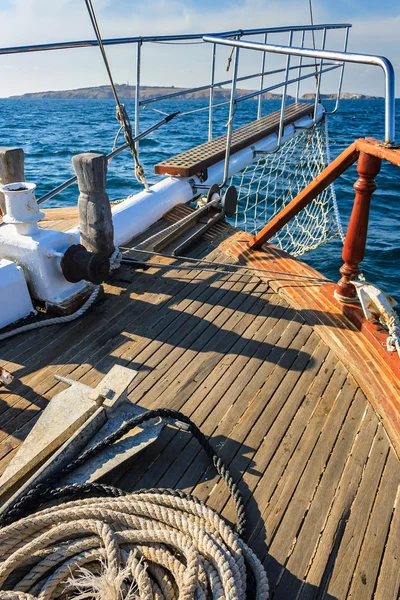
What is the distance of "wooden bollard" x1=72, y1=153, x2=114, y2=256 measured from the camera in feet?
11.4

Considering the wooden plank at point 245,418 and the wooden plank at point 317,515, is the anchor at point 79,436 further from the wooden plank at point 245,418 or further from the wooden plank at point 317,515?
the wooden plank at point 317,515

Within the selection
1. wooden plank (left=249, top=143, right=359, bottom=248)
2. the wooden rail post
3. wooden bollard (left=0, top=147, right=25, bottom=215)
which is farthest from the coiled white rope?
wooden bollard (left=0, top=147, right=25, bottom=215)

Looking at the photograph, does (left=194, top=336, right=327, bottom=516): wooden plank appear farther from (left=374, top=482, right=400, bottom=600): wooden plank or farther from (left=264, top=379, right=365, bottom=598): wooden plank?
(left=374, top=482, right=400, bottom=600): wooden plank

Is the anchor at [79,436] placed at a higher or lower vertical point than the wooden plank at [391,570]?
higher

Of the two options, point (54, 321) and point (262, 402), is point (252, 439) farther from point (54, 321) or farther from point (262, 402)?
Answer: point (54, 321)

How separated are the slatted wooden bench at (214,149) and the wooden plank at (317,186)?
1.85 meters

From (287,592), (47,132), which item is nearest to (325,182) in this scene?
(287,592)

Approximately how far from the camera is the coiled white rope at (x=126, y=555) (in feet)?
5.46

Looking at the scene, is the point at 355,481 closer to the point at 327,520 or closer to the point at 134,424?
the point at 327,520

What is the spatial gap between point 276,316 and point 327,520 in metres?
1.68

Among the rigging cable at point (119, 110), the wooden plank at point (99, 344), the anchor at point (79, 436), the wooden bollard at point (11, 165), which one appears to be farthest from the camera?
the wooden bollard at point (11, 165)

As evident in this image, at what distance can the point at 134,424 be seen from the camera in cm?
231

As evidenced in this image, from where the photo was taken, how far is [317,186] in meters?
3.45

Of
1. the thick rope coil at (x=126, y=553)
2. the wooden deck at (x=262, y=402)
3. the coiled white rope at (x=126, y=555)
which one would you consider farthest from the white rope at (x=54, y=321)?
the coiled white rope at (x=126, y=555)
